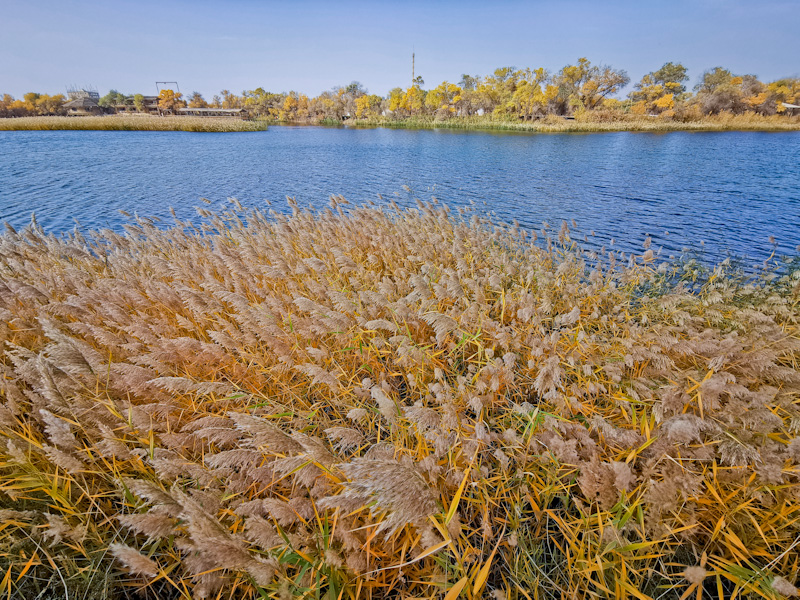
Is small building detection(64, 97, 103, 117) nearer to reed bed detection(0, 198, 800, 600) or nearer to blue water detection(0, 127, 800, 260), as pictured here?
blue water detection(0, 127, 800, 260)

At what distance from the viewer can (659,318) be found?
15.4 feet

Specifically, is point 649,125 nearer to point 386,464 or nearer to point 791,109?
point 791,109

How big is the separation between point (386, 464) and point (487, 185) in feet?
52.6

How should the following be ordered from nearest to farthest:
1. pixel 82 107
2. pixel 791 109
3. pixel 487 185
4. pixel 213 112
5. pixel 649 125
Answer: 1. pixel 487 185
2. pixel 649 125
3. pixel 791 109
4. pixel 82 107
5. pixel 213 112

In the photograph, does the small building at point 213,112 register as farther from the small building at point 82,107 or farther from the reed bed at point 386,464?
the reed bed at point 386,464

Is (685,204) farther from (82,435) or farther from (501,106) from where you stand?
(501,106)

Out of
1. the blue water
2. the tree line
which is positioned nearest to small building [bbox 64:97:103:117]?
the tree line

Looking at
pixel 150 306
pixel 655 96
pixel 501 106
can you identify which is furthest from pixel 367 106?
pixel 150 306

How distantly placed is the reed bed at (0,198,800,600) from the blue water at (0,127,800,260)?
6326 millimetres

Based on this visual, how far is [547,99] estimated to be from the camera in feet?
204

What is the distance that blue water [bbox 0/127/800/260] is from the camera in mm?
10781

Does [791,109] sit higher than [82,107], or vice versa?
[82,107]

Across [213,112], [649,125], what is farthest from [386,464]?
[213,112]

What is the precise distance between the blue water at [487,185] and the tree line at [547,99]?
40.7 m
